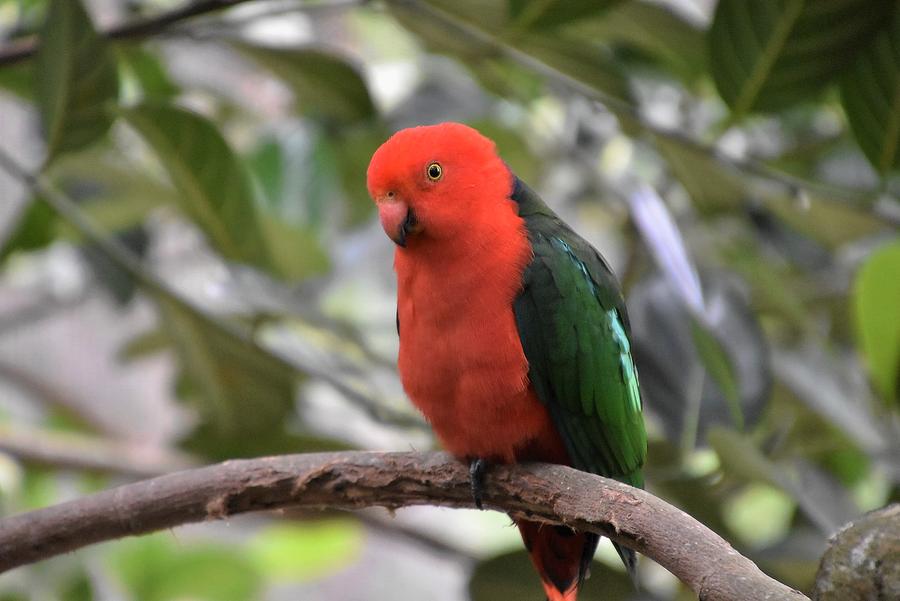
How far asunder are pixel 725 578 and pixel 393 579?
4.48 meters

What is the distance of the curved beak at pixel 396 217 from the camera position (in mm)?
1730

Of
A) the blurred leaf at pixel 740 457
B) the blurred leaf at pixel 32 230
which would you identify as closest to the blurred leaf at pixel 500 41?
the blurred leaf at pixel 740 457

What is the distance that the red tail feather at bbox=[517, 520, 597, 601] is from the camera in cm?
186

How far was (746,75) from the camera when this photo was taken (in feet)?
6.48

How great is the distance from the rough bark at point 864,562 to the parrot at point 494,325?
64cm

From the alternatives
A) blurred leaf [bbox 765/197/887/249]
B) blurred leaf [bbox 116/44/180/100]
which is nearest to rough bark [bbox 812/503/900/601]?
blurred leaf [bbox 765/197/887/249]

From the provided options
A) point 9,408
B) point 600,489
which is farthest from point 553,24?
point 9,408

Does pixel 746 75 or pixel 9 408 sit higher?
pixel 746 75

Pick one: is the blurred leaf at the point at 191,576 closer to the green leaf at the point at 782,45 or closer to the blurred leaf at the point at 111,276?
the blurred leaf at the point at 111,276

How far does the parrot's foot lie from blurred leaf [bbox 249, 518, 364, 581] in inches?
100

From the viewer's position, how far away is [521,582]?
215 cm

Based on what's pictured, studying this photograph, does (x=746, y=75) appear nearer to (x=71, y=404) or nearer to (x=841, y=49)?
(x=841, y=49)

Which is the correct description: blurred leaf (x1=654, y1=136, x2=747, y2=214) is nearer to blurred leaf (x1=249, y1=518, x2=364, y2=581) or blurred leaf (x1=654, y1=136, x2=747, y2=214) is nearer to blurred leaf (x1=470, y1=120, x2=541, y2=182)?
blurred leaf (x1=470, y1=120, x2=541, y2=182)

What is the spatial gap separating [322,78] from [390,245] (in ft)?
2.87
